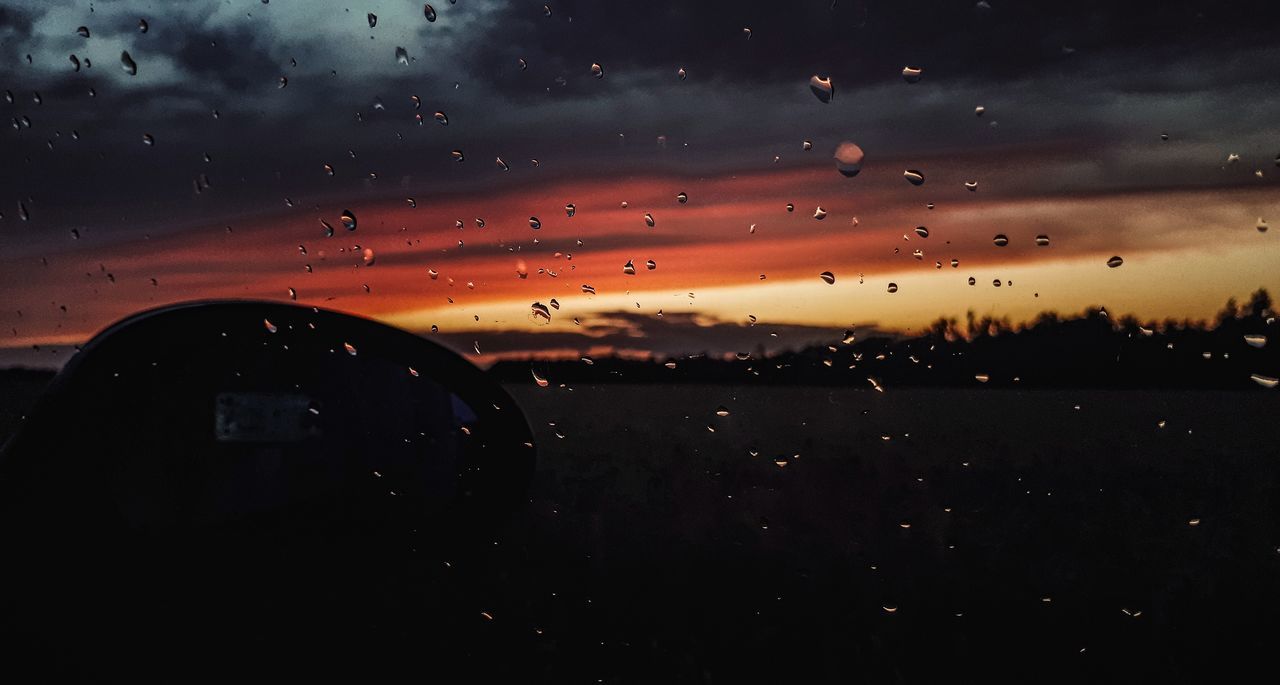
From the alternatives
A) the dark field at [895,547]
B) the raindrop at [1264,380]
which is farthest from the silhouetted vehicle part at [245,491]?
A: the raindrop at [1264,380]

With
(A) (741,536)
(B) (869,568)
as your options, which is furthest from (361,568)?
(B) (869,568)

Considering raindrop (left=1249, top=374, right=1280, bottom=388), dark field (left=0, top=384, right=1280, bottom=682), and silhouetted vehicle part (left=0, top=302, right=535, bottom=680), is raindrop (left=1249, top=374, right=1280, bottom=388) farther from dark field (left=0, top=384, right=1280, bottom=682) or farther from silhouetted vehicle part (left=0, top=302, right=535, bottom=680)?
silhouetted vehicle part (left=0, top=302, right=535, bottom=680)

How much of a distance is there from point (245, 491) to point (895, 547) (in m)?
1.96

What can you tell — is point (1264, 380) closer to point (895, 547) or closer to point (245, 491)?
point (895, 547)

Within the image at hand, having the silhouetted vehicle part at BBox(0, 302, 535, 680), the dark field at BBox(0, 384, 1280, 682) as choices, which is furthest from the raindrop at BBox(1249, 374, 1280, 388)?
the silhouetted vehicle part at BBox(0, 302, 535, 680)

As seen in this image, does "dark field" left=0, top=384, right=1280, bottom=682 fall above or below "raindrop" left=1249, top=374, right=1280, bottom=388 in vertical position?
below

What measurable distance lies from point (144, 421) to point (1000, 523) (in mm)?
2679

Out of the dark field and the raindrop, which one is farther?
the raindrop

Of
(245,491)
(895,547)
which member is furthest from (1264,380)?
(245,491)

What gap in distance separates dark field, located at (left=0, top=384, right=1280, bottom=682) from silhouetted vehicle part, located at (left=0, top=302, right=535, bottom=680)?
28cm

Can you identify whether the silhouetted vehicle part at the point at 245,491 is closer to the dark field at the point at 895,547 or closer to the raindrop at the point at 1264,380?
the dark field at the point at 895,547

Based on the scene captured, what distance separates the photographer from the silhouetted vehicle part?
7.00ft

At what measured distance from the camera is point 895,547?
9.98 ft

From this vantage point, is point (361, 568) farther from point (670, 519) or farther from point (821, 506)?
point (821, 506)
